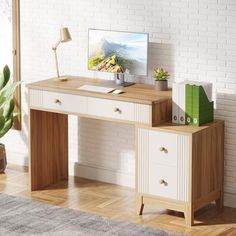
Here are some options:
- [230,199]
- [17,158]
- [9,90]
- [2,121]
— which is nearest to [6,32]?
[9,90]

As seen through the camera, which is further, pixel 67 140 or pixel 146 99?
pixel 67 140


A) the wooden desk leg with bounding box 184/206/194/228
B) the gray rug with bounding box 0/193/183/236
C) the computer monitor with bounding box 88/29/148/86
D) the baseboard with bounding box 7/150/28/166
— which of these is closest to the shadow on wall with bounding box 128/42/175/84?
the computer monitor with bounding box 88/29/148/86

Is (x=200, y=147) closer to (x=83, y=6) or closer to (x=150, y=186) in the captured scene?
(x=150, y=186)

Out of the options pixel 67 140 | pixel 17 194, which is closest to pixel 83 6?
pixel 67 140

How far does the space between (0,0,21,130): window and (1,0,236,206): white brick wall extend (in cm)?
6

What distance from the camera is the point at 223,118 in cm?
620

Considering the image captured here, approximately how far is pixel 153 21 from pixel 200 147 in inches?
46.0

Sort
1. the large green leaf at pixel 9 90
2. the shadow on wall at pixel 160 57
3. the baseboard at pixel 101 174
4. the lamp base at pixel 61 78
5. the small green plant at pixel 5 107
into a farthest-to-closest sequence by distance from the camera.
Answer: the small green plant at pixel 5 107, the large green leaf at pixel 9 90, the baseboard at pixel 101 174, the lamp base at pixel 61 78, the shadow on wall at pixel 160 57

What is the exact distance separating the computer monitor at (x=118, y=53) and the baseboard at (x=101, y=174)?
0.82 metres

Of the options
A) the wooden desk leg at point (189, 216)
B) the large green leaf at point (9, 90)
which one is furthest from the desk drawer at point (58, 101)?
the wooden desk leg at point (189, 216)

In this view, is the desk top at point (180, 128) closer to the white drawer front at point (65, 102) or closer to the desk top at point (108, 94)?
the desk top at point (108, 94)

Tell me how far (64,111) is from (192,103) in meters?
1.04

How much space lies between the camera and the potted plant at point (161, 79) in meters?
6.26

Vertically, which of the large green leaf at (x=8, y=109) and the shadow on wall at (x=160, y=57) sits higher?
the shadow on wall at (x=160, y=57)
